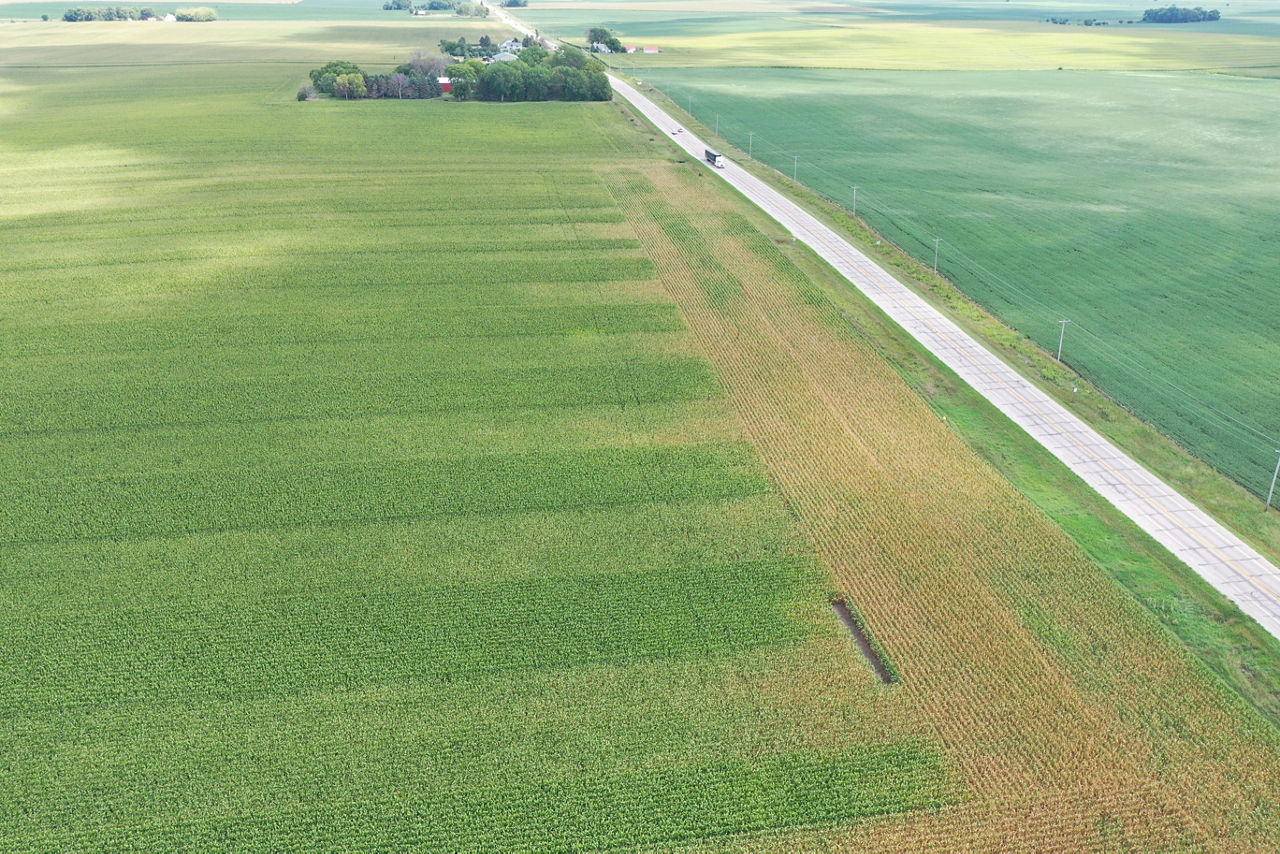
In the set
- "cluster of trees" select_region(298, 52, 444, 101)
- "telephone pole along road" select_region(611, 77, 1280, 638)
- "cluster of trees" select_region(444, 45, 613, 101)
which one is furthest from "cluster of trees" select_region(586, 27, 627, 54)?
"telephone pole along road" select_region(611, 77, 1280, 638)

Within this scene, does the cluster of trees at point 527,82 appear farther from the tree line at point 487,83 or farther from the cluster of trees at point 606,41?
the cluster of trees at point 606,41

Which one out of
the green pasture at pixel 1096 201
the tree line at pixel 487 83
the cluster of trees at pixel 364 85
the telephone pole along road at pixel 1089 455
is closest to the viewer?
the telephone pole along road at pixel 1089 455

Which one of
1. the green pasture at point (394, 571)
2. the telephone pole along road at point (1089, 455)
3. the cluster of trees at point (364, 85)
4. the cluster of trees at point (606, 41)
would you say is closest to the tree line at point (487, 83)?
the cluster of trees at point (364, 85)

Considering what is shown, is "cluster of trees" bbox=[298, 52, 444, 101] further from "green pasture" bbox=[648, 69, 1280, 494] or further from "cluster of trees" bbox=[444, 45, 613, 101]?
"green pasture" bbox=[648, 69, 1280, 494]

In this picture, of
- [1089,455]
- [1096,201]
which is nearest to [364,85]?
[1096,201]

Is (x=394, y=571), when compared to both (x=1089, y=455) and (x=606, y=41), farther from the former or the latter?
(x=606, y=41)

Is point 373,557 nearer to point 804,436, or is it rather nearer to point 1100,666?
point 804,436
